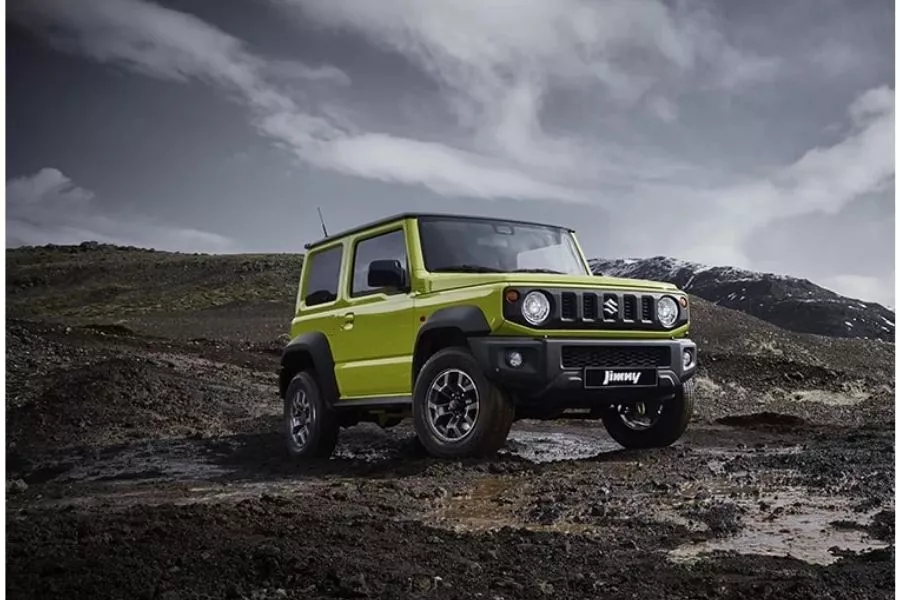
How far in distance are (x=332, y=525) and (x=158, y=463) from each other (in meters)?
1.56

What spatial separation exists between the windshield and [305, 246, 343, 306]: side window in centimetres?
70

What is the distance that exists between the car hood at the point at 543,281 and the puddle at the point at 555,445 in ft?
2.53

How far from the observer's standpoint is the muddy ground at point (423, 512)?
260 centimetres

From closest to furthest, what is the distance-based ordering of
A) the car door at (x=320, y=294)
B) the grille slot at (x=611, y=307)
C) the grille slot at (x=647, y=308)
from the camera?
1. the grille slot at (x=611, y=307)
2. the grille slot at (x=647, y=308)
3. the car door at (x=320, y=294)

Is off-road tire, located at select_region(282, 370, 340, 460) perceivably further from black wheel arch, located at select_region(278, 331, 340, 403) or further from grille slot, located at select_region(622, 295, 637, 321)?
grille slot, located at select_region(622, 295, 637, 321)

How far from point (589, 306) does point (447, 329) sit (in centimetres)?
60

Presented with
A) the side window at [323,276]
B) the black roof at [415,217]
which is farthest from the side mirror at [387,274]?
the side window at [323,276]

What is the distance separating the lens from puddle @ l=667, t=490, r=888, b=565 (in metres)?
2.94

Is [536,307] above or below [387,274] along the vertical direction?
below

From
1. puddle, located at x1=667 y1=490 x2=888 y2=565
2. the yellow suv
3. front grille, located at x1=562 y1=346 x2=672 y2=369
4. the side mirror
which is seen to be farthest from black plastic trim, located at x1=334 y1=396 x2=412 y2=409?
puddle, located at x1=667 y1=490 x2=888 y2=565

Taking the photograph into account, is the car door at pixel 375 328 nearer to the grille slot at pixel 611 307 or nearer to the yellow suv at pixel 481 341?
the yellow suv at pixel 481 341

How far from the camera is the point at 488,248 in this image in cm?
433

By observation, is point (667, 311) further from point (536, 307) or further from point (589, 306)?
point (536, 307)

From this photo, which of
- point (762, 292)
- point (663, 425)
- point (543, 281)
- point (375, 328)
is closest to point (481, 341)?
point (543, 281)
